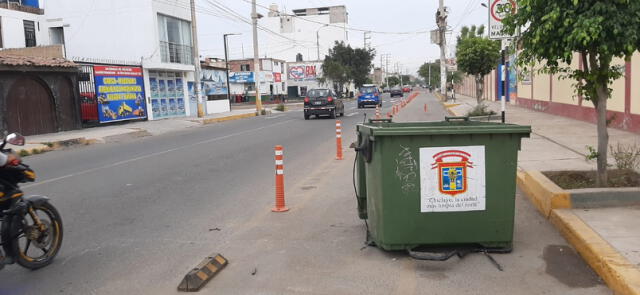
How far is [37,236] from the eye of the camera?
5.15 m

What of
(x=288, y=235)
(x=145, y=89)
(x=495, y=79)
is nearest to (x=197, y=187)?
(x=288, y=235)

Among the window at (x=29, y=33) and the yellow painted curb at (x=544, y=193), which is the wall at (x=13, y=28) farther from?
the yellow painted curb at (x=544, y=193)

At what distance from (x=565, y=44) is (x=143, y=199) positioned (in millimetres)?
6130

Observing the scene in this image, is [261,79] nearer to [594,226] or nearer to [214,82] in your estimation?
[214,82]

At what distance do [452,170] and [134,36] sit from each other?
1093 inches

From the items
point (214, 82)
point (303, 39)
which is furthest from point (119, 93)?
point (303, 39)

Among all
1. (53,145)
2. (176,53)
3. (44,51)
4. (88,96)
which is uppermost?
(44,51)

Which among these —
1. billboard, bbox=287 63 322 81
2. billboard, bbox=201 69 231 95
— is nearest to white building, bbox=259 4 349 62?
billboard, bbox=287 63 322 81

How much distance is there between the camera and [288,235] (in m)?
6.12

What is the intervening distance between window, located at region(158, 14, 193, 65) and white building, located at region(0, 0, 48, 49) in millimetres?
6893

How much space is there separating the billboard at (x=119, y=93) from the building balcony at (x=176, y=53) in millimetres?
2654

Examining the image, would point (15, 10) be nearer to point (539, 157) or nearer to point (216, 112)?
point (216, 112)

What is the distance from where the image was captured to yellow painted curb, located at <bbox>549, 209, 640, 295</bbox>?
402 cm

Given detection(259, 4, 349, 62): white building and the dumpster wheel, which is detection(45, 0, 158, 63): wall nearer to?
the dumpster wheel
